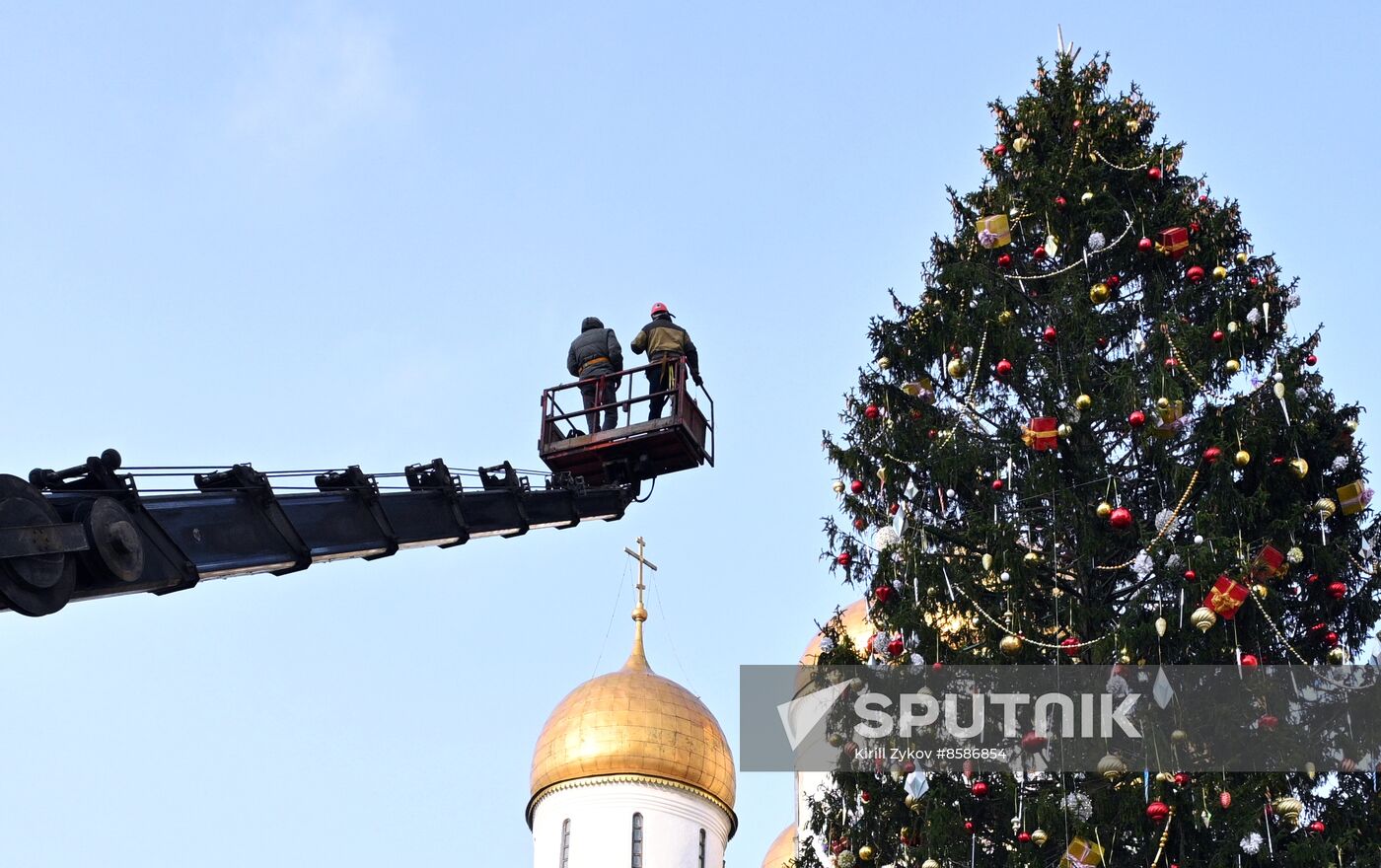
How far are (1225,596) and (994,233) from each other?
534 cm

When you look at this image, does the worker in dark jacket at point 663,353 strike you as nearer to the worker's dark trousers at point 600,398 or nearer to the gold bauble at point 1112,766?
the worker's dark trousers at point 600,398

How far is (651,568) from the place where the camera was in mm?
41969

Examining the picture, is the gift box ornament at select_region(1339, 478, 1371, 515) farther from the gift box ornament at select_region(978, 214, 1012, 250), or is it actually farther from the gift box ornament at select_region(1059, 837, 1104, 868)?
the gift box ornament at select_region(978, 214, 1012, 250)

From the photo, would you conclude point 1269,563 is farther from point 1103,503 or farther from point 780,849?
point 780,849

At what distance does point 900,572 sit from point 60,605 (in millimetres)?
8240

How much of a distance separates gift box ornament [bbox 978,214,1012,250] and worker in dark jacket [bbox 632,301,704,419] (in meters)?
3.13

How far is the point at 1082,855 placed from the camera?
47.9 feet

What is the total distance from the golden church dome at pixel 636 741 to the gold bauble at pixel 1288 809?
76.8 ft

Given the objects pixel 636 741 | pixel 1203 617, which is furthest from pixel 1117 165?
pixel 636 741

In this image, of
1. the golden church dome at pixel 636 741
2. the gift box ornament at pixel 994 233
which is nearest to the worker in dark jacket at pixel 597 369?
the gift box ornament at pixel 994 233

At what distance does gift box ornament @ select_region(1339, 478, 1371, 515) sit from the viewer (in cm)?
1669

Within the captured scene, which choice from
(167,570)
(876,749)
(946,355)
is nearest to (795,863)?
(876,749)

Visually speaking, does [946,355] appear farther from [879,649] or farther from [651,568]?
[651,568]

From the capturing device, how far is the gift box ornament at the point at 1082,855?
14.6 metres
